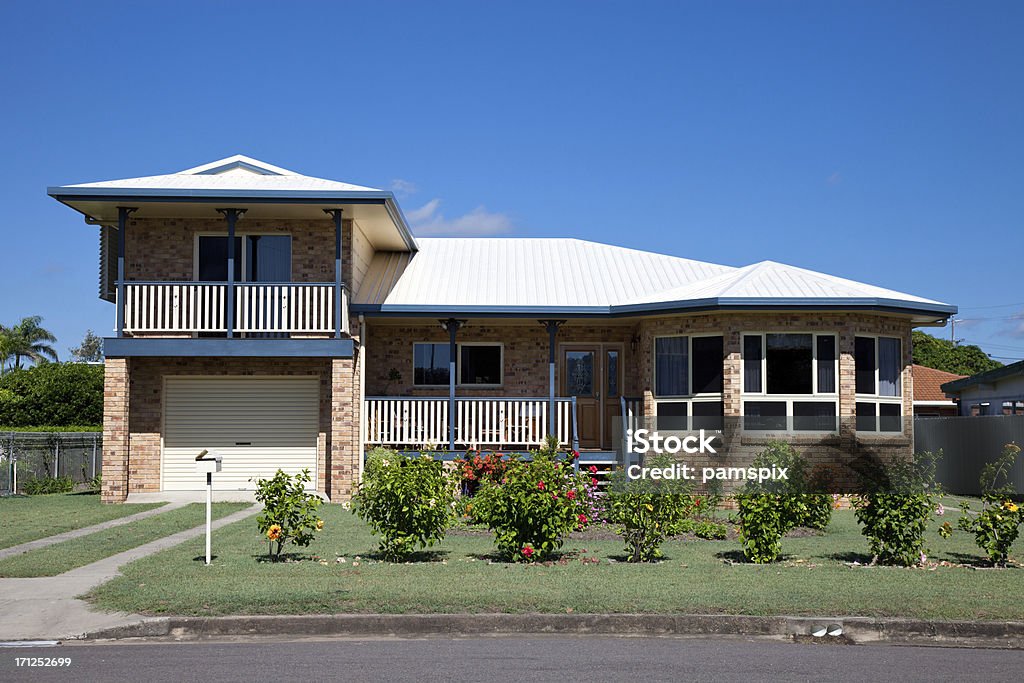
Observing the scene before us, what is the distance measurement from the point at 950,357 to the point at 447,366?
2113 inches

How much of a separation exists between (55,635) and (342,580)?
9.41ft

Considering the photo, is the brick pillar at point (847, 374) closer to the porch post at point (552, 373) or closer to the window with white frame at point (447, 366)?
the porch post at point (552, 373)

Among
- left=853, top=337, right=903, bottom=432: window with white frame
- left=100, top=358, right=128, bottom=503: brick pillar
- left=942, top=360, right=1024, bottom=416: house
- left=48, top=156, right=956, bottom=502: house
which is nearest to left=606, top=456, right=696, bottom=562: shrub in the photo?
left=48, top=156, right=956, bottom=502: house

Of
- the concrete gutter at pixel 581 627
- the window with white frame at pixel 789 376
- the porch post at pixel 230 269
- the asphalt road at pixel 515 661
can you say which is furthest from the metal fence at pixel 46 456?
the asphalt road at pixel 515 661

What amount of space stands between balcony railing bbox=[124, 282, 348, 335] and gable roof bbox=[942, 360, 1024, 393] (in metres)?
20.3

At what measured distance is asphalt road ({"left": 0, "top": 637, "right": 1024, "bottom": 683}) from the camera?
7.64 m

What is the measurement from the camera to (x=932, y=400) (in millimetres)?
43500

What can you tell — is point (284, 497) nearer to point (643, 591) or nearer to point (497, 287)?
point (643, 591)

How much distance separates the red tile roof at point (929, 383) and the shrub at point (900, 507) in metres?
32.7

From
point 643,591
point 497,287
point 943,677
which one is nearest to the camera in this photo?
point 943,677

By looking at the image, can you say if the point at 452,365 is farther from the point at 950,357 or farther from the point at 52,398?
the point at 950,357

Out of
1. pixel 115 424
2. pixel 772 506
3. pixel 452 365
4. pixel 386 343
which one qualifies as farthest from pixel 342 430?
pixel 772 506

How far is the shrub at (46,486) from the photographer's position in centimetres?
2464

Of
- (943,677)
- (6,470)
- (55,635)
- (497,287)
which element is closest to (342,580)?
(55,635)
